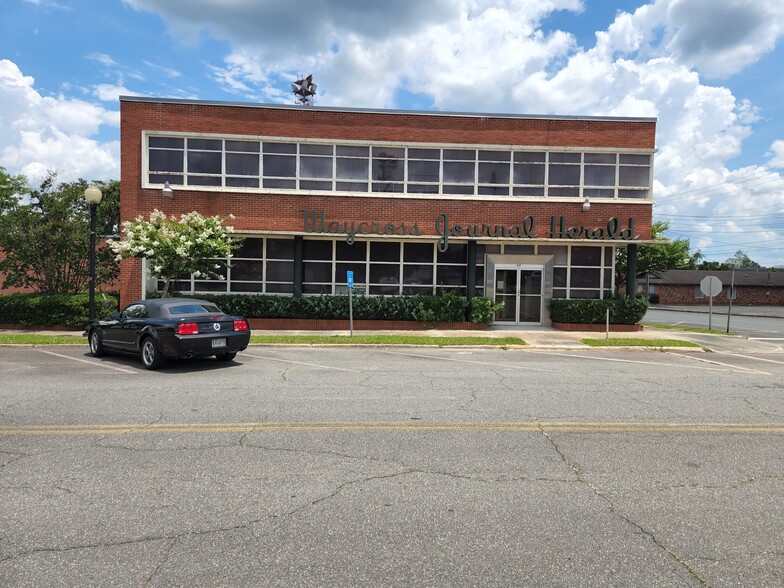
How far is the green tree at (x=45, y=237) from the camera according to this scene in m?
18.0

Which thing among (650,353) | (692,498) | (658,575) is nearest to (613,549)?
(658,575)

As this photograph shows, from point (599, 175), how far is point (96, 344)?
17.9m

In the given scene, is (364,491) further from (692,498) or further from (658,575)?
(692,498)

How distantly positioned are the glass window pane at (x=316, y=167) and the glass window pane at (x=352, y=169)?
14.9 inches

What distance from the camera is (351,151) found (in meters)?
19.5

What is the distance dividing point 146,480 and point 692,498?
455 cm

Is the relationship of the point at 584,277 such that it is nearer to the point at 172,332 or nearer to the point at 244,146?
the point at 244,146

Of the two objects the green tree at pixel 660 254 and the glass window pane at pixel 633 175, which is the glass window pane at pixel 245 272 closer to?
the glass window pane at pixel 633 175

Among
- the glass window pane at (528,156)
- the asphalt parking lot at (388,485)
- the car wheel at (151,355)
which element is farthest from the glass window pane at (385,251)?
the asphalt parking lot at (388,485)

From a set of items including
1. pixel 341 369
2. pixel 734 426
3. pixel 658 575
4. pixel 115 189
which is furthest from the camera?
pixel 115 189

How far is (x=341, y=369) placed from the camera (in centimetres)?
1045

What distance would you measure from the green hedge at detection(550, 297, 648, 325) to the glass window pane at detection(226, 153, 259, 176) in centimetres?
1281

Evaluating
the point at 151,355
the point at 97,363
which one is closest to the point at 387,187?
the point at 151,355

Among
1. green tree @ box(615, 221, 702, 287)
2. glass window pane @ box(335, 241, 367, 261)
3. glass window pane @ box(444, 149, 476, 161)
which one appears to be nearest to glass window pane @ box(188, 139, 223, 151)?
glass window pane @ box(335, 241, 367, 261)
